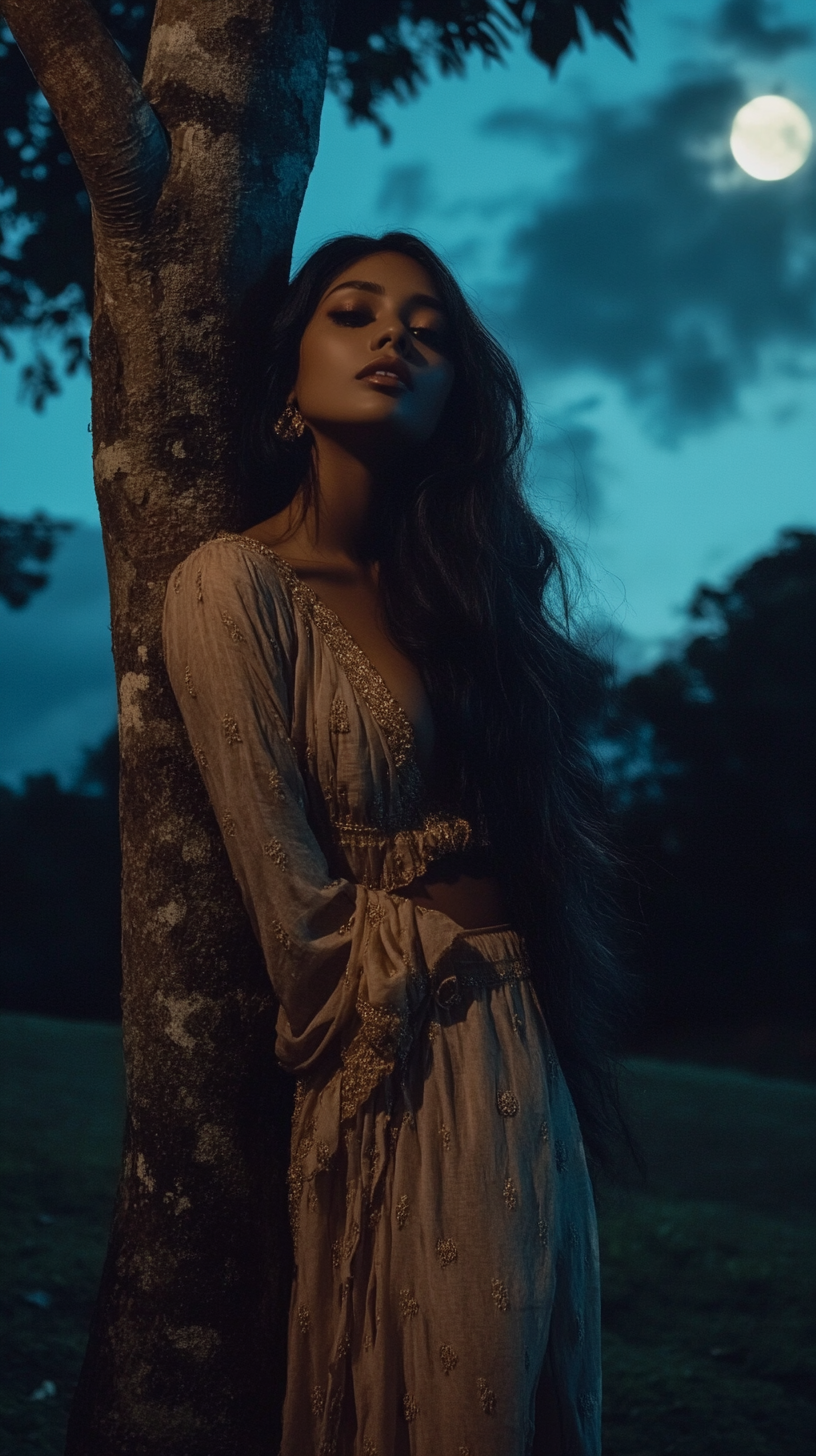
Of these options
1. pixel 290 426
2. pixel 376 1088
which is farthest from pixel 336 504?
pixel 376 1088

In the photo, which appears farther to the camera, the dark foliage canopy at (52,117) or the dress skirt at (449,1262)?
the dark foliage canopy at (52,117)

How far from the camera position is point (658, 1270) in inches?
187

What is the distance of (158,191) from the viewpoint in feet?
7.14

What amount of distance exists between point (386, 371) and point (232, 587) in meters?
0.51

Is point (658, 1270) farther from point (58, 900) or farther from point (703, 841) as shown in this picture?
point (58, 900)

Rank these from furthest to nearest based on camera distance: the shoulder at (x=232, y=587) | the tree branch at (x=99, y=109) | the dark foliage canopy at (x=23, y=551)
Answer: the dark foliage canopy at (x=23, y=551) → the tree branch at (x=99, y=109) → the shoulder at (x=232, y=587)

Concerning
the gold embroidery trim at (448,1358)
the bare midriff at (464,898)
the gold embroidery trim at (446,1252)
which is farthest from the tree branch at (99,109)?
Result: the gold embroidery trim at (448,1358)

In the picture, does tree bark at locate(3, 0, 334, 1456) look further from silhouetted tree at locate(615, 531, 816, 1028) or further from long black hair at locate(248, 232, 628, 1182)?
silhouetted tree at locate(615, 531, 816, 1028)

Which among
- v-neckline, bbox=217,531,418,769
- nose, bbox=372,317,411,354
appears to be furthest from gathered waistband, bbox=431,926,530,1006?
nose, bbox=372,317,411,354

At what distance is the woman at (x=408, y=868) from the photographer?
1831 millimetres

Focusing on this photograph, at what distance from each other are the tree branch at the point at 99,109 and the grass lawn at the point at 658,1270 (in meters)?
2.00

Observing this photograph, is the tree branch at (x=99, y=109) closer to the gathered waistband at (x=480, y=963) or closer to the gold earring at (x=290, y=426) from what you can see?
the gold earring at (x=290, y=426)

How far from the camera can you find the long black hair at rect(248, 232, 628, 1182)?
2.14 meters

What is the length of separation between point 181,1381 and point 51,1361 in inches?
77.5
